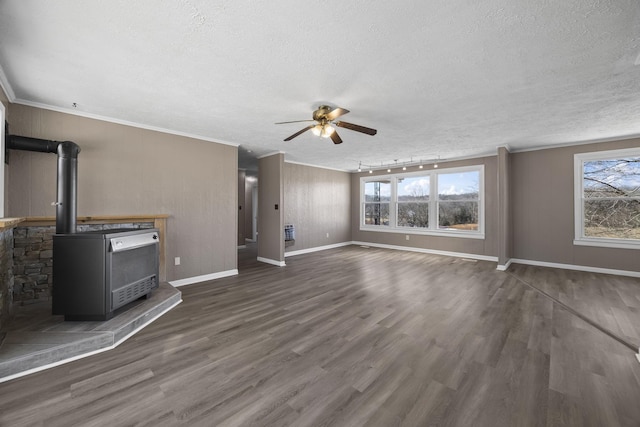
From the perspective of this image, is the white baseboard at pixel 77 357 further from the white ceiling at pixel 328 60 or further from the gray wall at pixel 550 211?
the gray wall at pixel 550 211

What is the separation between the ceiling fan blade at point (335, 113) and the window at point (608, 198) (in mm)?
5236

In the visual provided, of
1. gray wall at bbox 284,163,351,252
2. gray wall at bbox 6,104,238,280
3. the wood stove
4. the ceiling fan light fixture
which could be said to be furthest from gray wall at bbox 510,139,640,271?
the wood stove

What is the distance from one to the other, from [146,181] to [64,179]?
1095mm

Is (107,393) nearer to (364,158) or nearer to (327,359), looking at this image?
(327,359)

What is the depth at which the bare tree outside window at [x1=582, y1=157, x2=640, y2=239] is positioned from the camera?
14.9 feet

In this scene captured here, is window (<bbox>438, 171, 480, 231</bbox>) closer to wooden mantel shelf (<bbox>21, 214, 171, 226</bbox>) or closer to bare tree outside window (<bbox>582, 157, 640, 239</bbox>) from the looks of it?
bare tree outside window (<bbox>582, 157, 640, 239</bbox>)

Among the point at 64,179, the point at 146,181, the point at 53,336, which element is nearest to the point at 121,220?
the point at 146,181

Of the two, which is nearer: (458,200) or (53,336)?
(53,336)

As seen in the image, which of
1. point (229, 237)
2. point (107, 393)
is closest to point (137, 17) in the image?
point (107, 393)

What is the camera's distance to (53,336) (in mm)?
2193

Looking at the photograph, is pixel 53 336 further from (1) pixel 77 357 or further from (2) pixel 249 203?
(2) pixel 249 203

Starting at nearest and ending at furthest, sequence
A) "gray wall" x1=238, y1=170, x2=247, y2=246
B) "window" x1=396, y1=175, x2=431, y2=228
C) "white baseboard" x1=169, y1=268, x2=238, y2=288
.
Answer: "white baseboard" x1=169, y1=268, x2=238, y2=288
"window" x1=396, y1=175, x2=431, y2=228
"gray wall" x1=238, y1=170, x2=247, y2=246

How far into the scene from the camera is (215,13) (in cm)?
160

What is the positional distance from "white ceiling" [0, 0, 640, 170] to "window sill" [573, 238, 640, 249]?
2.19 meters
